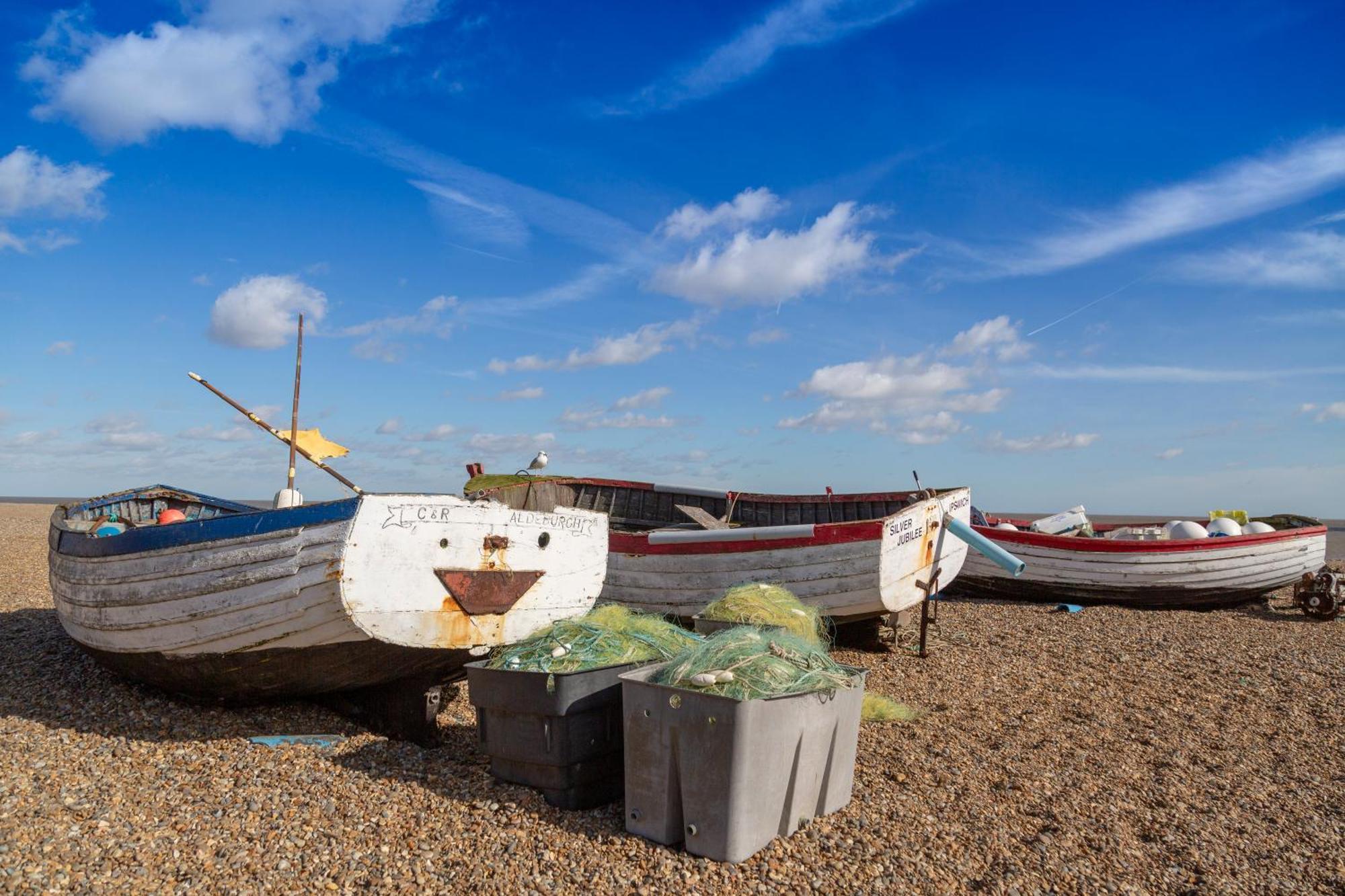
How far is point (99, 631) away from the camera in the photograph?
21.5ft

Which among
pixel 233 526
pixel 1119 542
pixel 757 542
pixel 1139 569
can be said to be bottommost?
pixel 1139 569

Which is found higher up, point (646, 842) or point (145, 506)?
point (145, 506)

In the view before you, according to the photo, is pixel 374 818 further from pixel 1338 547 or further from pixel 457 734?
pixel 1338 547

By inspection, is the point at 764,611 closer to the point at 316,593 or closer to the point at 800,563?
the point at 800,563

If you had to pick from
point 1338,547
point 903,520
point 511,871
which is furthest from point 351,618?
point 1338,547

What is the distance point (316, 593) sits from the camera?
5.50m

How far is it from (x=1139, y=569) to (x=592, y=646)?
1171 centimetres

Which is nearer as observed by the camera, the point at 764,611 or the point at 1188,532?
the point at 764,611

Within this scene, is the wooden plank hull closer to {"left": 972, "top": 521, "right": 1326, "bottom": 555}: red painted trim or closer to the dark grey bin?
{"left": 972, "top": 521, "right": 1326, "bottom": 555}: red painted trim

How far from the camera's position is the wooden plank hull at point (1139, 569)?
1379cm

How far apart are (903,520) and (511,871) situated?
5.81 metres

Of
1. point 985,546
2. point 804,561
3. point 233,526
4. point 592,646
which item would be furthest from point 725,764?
point 985,546

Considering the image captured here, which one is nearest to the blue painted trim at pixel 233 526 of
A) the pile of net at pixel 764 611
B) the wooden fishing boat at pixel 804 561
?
the wooden fishing boat at pixel 804 561

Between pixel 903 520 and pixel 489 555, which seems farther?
pixel 903 520
